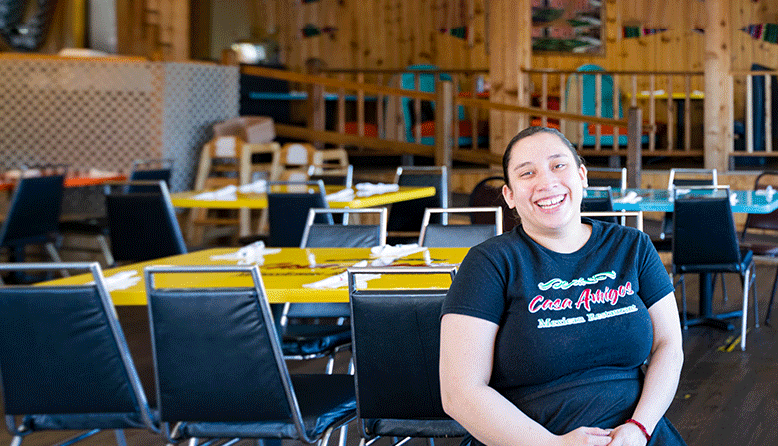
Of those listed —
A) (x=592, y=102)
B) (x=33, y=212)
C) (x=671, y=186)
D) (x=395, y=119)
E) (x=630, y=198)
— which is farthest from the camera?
(x=592, y=102)

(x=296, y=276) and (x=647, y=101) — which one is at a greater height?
(x=647, y=101)

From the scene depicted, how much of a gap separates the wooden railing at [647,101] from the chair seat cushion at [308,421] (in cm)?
618

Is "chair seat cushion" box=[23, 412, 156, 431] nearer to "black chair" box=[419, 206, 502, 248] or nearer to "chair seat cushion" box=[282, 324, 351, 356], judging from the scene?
"chair seat cushion" box=[282, 324, 351, 356]

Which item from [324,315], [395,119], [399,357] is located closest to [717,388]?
[324,315]

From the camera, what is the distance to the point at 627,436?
66.6 inches

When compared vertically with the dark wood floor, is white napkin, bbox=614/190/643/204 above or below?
above

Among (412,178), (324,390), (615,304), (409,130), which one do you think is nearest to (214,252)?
(324,390)

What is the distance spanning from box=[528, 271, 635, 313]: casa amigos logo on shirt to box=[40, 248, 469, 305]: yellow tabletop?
82cm

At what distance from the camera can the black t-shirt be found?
1708 millimetres

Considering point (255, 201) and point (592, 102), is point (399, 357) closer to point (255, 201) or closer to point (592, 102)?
point (255, 201)

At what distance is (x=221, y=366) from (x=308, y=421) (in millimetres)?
263

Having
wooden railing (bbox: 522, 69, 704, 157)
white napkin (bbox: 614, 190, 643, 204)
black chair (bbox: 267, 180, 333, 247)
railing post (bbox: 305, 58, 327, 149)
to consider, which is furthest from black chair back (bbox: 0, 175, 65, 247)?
wooden railing (bbox: 522, 69, 704, 157)

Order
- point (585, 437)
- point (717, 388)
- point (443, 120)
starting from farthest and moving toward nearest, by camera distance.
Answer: point (443, 120) → point (717, 388) → point (585, 437)

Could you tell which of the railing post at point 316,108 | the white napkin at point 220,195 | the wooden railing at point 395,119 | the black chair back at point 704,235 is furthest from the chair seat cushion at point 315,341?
the railing post at point 316,108
